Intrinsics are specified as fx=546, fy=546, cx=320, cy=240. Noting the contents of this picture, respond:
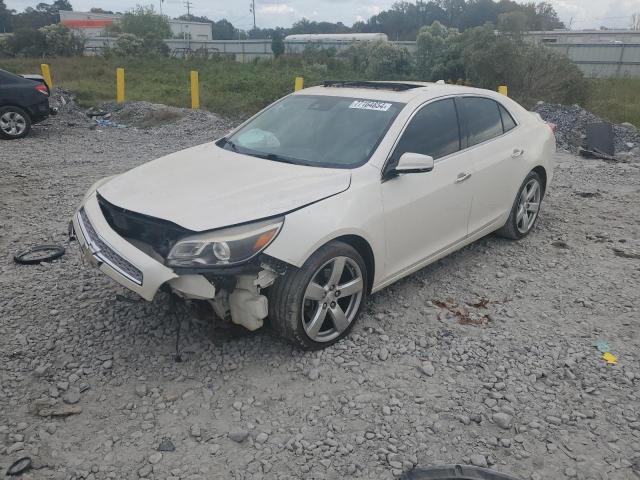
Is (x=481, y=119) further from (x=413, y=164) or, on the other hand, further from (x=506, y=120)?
(x=413, y=164)

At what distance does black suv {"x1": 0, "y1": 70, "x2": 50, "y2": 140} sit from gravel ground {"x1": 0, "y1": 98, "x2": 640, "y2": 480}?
284 inches

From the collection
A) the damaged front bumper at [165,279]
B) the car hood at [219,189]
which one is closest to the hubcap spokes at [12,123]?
the car hood at [219,189]

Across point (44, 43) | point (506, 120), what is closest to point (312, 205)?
point (506, 120)

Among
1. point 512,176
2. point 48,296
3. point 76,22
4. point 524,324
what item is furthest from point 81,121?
point 76,22

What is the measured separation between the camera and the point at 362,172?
373 cm

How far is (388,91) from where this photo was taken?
4559 millimetres

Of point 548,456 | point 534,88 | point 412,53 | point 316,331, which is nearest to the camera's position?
point 548,456

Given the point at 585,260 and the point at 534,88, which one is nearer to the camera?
the point at 585,260

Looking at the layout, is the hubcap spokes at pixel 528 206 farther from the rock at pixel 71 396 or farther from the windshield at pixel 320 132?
the rock at pixel 71 396

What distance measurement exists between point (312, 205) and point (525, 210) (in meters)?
3.24

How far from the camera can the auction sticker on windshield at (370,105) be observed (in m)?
4.25

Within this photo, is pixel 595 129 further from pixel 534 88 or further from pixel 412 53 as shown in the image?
pixel 412 53

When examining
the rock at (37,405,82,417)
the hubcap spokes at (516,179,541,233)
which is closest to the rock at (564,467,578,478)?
the rock at (37,405,82,417)

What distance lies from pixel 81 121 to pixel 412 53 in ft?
44.7
